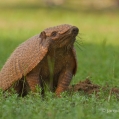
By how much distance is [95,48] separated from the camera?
15969mm

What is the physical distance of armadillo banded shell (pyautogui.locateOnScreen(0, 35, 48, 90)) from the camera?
7160mm

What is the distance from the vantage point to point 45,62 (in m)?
7.25

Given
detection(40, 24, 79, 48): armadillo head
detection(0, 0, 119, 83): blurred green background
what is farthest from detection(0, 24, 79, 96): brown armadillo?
detection(0, 0, 119, 83): blurred green background

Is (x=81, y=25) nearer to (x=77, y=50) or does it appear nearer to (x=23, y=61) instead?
(x=77, y=50)

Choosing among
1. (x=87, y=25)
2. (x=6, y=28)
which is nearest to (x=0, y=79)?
(x=6, y=28)

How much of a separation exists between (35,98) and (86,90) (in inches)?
52.4

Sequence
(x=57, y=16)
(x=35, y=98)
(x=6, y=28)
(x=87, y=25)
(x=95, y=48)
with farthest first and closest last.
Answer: (x=57, y=16), (x=87, y=25), (x=6, y=28), (x=95, y=48), (x=35, y=98)

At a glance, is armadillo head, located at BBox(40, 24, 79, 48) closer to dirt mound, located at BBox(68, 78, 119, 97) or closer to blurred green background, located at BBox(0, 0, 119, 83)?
dirt mound, located at BBox(68, 78, 119, 97)

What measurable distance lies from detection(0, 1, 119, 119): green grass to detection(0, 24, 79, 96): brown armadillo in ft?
1.10

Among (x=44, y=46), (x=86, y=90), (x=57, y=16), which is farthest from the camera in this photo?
(x=57, y=16)

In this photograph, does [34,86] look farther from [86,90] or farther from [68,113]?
[68,113]

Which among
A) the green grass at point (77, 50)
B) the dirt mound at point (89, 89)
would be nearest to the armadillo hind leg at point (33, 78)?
the green grass at point (77, 50)

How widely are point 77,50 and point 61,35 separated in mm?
8263

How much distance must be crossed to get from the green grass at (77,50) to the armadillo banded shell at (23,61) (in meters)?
0.41
